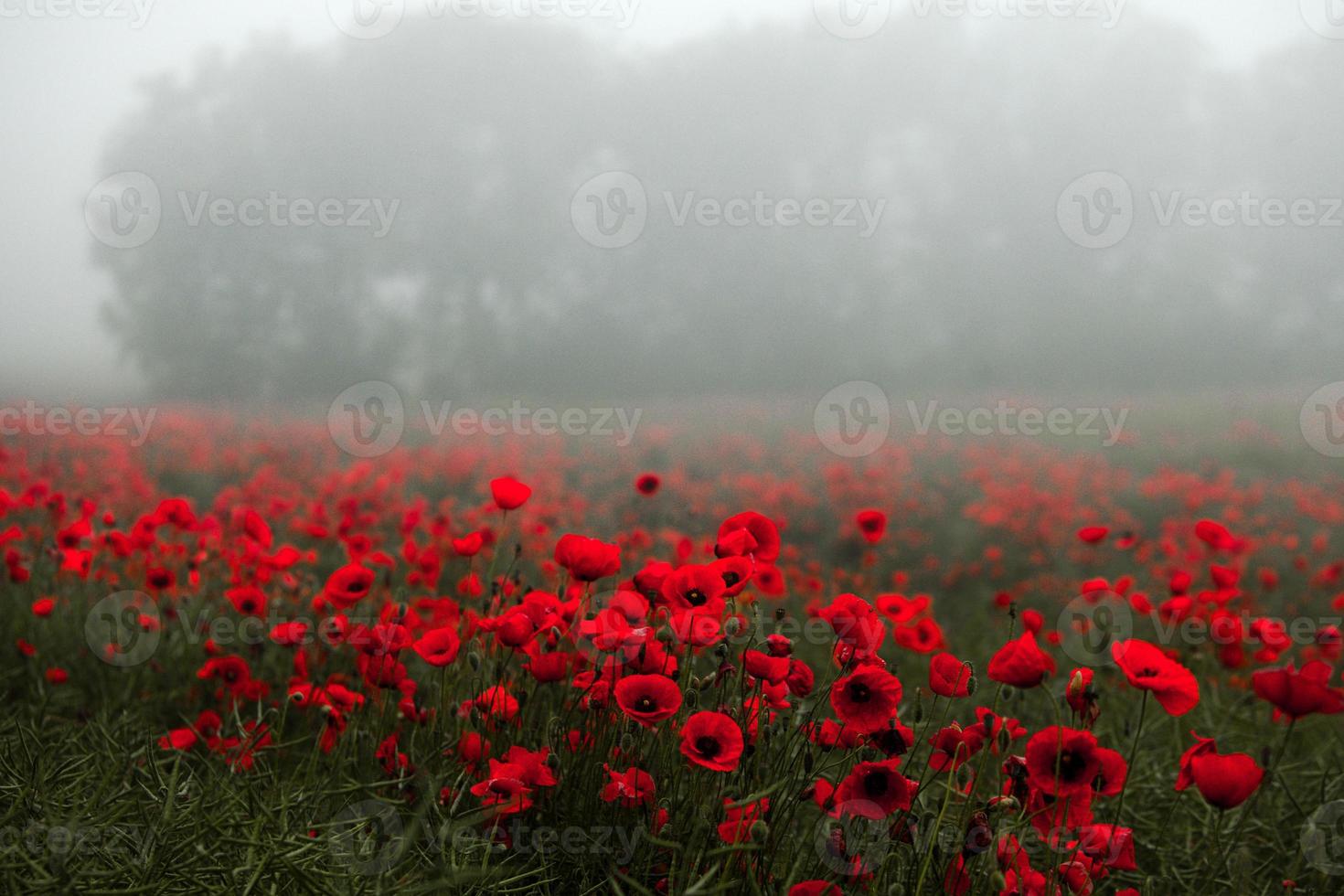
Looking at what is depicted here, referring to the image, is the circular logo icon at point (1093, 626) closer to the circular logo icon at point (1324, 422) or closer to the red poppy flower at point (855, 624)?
the red poppy flower at point (855, 624)

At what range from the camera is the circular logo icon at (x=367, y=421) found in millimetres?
8477

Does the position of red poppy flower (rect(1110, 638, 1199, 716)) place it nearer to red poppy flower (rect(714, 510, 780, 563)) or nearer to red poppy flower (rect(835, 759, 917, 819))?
red poppy flower (rect(835, 759, 917, 819))

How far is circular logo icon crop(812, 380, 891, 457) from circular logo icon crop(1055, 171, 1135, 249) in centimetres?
833

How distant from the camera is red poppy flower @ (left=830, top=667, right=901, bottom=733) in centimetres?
133

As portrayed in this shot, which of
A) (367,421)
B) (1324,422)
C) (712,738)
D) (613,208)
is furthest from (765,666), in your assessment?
(613,208)

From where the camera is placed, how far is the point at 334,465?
274 inches

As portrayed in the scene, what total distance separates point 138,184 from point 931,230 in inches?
666

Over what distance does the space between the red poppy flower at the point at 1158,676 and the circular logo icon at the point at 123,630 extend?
9.64 feet

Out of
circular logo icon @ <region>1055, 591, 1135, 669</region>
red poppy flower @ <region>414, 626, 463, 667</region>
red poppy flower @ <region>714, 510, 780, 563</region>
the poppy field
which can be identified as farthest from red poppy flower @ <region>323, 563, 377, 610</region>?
circular logo icon @ <region>1055, 591, 1135, 669</region>

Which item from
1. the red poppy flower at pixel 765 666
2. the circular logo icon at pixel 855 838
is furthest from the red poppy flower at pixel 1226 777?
the red poppy flower at pixel 765 666

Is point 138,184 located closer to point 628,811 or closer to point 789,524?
point 789,524

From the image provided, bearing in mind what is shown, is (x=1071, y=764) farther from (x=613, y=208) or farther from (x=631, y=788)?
(x=613, y=208)

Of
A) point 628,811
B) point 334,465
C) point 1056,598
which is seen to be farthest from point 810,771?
point 334,465

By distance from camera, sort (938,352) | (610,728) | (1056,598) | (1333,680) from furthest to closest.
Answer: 1. (938,352)
2. (1056,598)
3. (1333,680)
4. (610,728)
